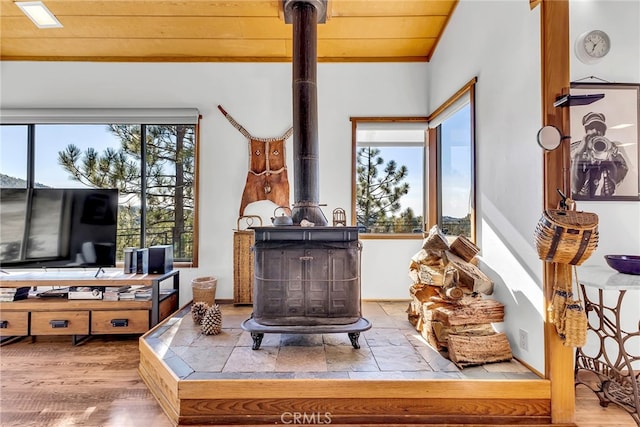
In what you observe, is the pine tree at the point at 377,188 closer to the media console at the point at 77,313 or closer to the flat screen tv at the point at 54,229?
the media console at the point at 77,313

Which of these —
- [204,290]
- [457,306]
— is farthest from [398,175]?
[204,290]

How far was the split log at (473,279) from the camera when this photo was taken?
2.17 meters

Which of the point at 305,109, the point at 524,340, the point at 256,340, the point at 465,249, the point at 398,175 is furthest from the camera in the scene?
the point at 398,175

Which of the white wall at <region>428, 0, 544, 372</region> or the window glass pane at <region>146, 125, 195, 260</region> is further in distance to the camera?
the window glass pane at <region>146, 125, 195, 260</region>

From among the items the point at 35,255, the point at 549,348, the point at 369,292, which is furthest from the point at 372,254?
the point at 35,255

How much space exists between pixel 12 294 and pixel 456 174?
13.5ft

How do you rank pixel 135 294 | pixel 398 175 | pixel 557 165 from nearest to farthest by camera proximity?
pixel 557 165 < pixel 135 294 < pixel 398 175

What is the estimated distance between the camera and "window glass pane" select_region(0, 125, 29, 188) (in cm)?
346

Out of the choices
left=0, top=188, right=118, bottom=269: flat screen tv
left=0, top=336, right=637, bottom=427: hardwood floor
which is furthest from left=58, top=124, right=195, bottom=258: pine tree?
left=0, top=336, right=637, bottom=427: hardwood floor

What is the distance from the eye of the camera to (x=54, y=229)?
2918 mm

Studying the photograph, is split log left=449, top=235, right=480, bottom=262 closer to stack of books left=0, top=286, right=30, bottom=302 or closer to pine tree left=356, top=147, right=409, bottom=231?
pine tree left=356, top=147, right=409, bottom=231

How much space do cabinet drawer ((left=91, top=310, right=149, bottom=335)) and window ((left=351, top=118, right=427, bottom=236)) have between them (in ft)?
7.43

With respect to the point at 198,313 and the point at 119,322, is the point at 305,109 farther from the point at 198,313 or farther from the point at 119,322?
the point at 119,322

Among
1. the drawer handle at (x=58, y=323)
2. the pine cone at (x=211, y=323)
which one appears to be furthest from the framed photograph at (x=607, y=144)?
the drawer handle at (x=58, y=323)
